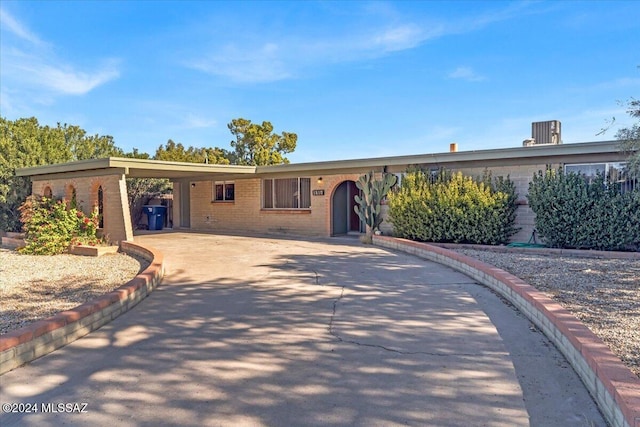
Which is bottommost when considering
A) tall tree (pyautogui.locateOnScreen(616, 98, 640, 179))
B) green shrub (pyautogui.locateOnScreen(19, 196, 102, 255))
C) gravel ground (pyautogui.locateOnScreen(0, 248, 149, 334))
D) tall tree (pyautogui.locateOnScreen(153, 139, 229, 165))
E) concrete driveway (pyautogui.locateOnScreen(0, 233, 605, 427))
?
concrete driveway (pyautogui.locateOnScreen(0, 233, 605, 427))

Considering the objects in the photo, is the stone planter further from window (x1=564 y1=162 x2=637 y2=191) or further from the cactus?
window (x1=564 y1=162 x2=637 y2=191)

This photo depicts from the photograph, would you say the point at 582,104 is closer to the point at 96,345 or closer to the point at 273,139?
the point at 96,345

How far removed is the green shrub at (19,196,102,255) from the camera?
A: 10992 millimetres

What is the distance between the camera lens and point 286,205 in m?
16.3

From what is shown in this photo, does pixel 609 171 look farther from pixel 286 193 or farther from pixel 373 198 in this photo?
pixel 286 193

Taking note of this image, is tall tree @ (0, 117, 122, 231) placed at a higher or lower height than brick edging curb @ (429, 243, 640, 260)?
higher

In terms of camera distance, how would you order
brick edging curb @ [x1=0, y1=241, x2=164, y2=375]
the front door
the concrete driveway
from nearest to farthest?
1. the concrete driveway
2. brick edging curb @ [x1=0, y1=241, x2=164, y2=375]
3. the front door

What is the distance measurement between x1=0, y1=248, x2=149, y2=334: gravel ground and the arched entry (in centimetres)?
732

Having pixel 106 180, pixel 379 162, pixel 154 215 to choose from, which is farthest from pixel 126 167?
pixel 154 215

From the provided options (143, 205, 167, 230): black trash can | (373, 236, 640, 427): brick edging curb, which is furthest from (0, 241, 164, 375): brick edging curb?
(143, 205, 167, 230): black trash can

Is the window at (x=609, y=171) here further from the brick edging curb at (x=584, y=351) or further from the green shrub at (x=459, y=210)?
the brick edging curb at (x=584, y=351)

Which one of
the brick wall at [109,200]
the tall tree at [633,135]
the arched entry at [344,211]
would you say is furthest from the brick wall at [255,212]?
the tall tree at [633,135]

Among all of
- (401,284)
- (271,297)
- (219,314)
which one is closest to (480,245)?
(401,284)

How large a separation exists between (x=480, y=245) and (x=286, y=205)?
26.0 feet
